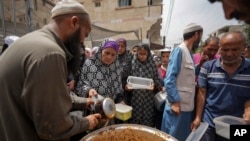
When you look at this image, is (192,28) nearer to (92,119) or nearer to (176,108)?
(176,108)

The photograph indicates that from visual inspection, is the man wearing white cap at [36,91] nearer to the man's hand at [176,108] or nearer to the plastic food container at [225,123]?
Answer: the plastic food container at [225,123]

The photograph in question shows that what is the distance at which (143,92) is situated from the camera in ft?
11.8

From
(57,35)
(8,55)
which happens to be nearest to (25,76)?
(8,55)

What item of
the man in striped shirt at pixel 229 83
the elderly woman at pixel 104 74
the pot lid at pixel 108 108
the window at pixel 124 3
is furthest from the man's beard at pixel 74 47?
the window at pixel 124 3

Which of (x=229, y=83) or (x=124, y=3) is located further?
(x=124, y=3)

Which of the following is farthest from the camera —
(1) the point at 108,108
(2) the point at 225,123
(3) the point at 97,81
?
(3) the point at 97,81

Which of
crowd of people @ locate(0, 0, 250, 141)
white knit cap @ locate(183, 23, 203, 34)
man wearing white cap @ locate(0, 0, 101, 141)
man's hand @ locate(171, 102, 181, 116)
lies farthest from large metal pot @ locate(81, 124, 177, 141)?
white knit cap @ locate(183, 23, 203, 34)

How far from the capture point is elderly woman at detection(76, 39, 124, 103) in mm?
2902

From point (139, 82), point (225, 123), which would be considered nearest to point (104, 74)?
→ point (139, 82)

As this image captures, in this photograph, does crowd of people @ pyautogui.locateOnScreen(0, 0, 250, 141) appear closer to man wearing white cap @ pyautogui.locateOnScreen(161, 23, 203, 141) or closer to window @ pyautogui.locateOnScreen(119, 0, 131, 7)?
man wearing white cap @ pyautogui.locateOnScreen(161, 23, 203, 141)

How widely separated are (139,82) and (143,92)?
18 cm

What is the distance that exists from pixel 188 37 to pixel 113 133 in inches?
64.0

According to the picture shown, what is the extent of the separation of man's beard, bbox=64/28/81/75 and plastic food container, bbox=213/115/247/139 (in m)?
1.43

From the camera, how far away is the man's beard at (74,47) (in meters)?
1.53
